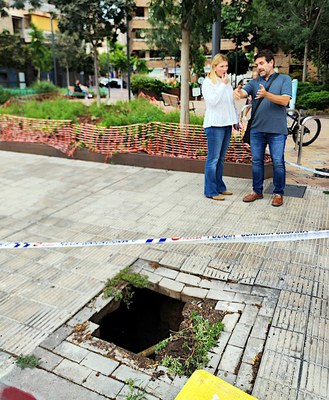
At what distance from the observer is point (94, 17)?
42.7 ft

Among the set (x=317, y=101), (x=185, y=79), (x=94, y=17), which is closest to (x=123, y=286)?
(x=185, y=79)

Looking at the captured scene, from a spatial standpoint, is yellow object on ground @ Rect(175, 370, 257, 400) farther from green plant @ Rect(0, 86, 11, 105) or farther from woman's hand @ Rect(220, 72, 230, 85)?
green plant @ Rect(0, 86, 11, 105)

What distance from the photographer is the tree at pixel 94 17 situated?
12.5 meters

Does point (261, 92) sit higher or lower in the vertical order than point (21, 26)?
lower

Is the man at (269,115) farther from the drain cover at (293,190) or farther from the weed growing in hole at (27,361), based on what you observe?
the weed growing in hole at (27,361)

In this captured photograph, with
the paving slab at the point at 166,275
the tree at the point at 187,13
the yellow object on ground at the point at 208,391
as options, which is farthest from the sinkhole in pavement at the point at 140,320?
the tree at the point at 187,13

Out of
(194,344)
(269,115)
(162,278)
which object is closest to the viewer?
(194,344)

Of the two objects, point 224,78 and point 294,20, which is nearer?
point 224,78

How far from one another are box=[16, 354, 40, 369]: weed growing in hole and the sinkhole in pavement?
587 mm

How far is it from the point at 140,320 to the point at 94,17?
12.1 m

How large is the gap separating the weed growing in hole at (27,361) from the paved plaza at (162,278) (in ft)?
0.13

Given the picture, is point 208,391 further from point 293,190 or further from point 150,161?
point 150,161

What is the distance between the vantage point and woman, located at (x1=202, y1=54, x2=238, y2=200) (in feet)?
16.0

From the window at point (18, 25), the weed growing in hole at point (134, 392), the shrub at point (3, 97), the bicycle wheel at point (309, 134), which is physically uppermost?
the window at point (18, 25)
